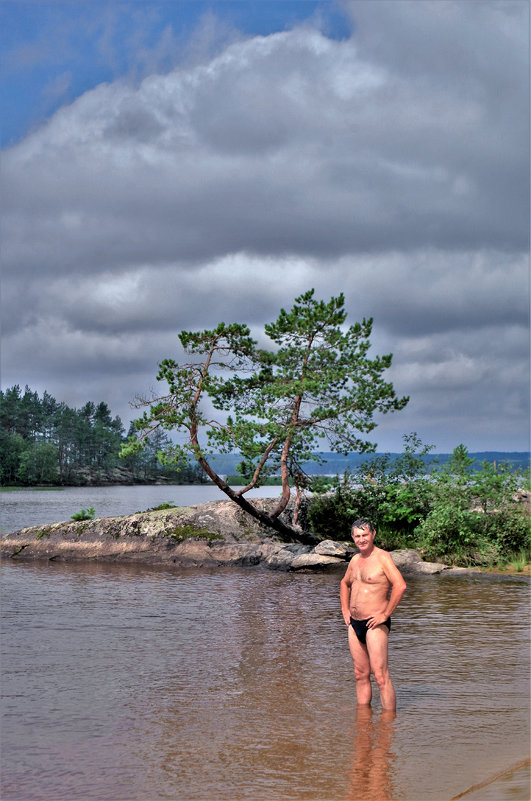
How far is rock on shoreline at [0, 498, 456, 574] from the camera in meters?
21.0

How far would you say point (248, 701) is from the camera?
883 centimetres

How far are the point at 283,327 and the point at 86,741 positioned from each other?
1613 centimetres

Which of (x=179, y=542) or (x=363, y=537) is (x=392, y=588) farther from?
(x=179, y=542)

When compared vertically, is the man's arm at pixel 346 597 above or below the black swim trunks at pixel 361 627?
above

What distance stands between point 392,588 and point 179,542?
1503cm

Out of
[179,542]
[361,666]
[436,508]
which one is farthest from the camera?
[179,542]

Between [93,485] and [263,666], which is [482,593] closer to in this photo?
[263,666]

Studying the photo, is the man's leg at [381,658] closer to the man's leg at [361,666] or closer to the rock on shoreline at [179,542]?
the man's leg at [361,666]

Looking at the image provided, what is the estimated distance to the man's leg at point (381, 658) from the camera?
26.2 feet

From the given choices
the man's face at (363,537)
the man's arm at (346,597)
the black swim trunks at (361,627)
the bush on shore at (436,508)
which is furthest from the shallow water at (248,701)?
the bush on shore at (436,508)

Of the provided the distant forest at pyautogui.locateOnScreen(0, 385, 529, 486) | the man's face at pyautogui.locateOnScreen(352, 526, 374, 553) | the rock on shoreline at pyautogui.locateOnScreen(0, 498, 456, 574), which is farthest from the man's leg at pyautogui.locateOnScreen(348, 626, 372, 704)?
the distant forest at pyautogui.locateOnScreen(0, 385, 529, 486)

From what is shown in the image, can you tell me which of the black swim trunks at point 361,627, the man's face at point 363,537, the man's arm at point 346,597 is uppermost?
the man's face at point 363,537

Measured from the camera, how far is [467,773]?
6590 mm

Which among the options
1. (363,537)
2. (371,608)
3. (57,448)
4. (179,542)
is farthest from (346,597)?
(57,448)
